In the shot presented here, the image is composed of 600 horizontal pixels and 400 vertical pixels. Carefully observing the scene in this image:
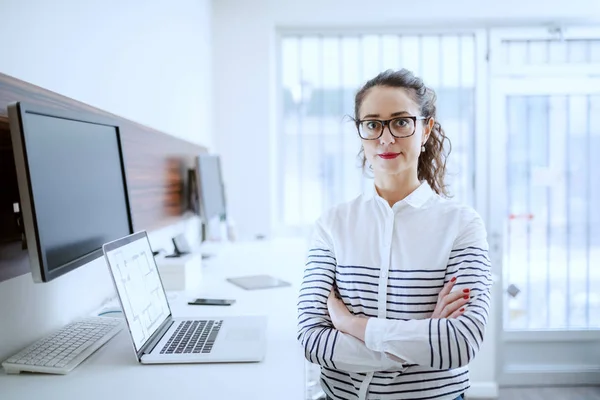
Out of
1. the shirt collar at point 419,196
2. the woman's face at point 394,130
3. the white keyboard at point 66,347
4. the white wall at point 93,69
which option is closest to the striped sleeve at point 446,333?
the shirt collar at point 419,196

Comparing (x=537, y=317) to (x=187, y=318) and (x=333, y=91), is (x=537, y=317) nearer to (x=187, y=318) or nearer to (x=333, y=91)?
(x=333, y=91)

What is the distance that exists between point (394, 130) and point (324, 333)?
1.78ft

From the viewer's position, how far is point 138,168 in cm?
207

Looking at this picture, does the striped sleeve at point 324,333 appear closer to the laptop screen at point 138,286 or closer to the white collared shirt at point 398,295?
the white collared shirt at point 398,295

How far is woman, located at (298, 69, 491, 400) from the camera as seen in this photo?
1229 millimetres

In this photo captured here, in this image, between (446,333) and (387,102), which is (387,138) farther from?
(446,333)

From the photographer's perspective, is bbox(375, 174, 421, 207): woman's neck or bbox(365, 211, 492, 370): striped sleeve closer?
bbox(365, 211, 492, 370): striped sleeve

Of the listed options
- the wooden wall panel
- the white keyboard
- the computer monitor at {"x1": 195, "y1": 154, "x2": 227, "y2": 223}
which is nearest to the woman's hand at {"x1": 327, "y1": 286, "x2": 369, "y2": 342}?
the white keyboard

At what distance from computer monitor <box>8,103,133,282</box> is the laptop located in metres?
0.08

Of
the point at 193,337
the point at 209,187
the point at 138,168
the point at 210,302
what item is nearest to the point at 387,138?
the point at 193,337

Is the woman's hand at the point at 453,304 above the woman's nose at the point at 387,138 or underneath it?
underneath

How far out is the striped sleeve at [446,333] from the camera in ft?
3.94

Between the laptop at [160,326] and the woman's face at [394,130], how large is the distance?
54 centimetres

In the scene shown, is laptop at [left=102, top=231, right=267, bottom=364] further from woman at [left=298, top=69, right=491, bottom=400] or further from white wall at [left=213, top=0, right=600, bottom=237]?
white wall at [left=213, top=0, right=600, bottom=237]
